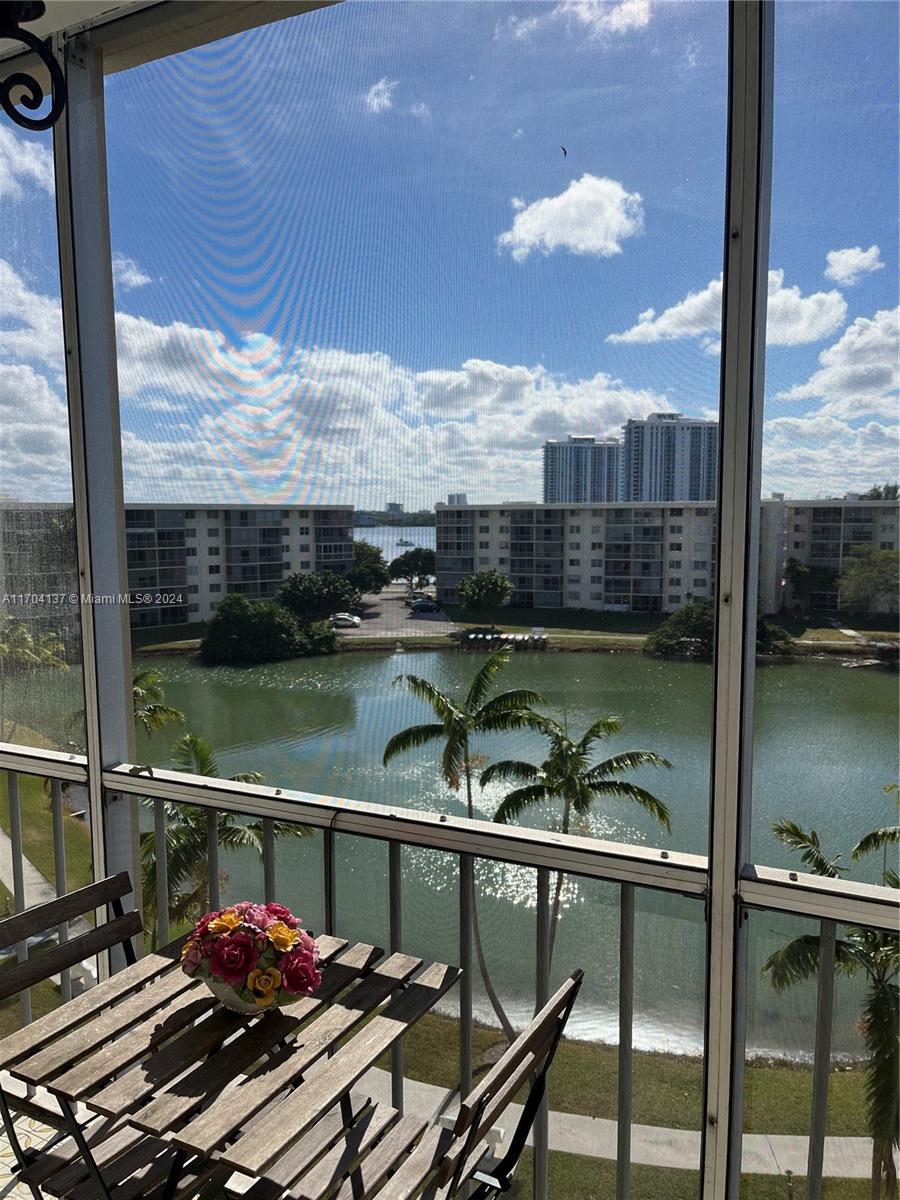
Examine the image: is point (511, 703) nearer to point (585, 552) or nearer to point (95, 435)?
point (585, 552)

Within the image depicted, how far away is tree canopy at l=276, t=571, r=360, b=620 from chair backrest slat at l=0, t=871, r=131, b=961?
2.95 feet

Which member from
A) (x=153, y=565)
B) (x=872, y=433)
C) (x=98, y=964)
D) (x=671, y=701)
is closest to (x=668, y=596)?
(x=671, y=701)

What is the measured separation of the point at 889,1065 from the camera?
162 centimetres

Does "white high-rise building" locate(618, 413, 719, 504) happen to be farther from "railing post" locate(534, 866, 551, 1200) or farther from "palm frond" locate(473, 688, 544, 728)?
"railing post" locate(534, 866, 551, 1200)

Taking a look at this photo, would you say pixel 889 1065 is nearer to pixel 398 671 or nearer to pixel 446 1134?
pixel 446 1134

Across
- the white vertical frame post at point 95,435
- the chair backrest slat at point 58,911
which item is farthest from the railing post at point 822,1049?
the white vertical frame post at point 95,435

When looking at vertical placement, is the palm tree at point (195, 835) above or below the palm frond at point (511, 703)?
below

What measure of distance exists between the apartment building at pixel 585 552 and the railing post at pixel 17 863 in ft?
5.33

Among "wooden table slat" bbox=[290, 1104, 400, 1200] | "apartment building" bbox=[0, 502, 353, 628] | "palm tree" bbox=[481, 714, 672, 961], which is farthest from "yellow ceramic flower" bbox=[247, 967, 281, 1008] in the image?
"apartment building" bbox=[0, 502, 353, 628]

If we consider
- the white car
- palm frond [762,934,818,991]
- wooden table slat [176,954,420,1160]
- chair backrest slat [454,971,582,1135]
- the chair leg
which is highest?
the white car

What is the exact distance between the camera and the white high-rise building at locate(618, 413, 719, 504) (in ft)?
6.21

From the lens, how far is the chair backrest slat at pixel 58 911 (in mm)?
1827

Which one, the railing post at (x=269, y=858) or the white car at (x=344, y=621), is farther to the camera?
the white car at (x=344, y=621)

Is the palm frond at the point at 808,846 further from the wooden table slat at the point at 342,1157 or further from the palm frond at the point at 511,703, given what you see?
the wooden table slat at the point at 342,1157
